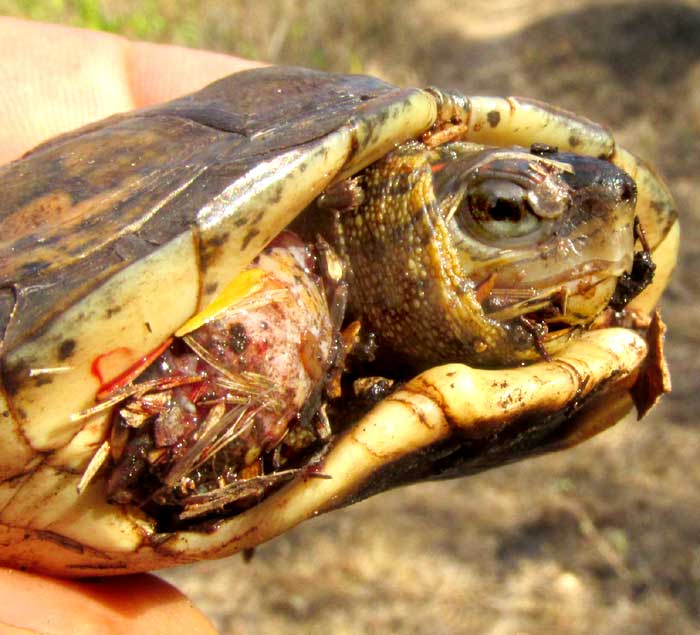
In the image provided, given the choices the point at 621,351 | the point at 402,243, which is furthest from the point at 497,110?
the point at 621,351

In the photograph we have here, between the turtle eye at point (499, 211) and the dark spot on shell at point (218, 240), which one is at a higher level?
the dark spot on shell at point (218, 240)

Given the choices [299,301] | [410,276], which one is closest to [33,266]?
[299,301]

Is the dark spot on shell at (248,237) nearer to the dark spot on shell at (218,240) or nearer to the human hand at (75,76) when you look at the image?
the dark spot on shell at (218,240)

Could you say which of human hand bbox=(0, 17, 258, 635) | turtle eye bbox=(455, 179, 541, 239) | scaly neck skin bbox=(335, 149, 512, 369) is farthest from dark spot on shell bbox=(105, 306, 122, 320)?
human hand bbox=(0, 17, 258, 635)

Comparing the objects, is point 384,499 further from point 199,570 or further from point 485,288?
point 485,288

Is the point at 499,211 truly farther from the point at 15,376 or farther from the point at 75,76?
the point at 75,76

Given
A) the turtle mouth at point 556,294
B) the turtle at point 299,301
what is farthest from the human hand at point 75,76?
the turtle mouth at point 556,294

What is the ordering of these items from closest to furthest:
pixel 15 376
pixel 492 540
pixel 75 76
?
pixel 15 376 → pixel 75 76 → pixel 492 540
